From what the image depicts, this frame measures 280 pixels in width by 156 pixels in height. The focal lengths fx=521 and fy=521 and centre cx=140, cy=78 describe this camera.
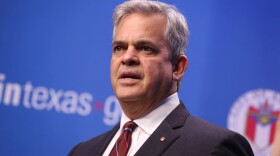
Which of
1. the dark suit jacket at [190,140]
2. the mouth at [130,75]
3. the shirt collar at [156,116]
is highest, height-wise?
the mouth at [130,75]

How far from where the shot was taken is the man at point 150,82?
2010 millimetres

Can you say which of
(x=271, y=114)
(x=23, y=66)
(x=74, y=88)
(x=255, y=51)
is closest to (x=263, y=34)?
(x=255, y=51)

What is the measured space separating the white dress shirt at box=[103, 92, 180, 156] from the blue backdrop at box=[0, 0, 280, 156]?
34.2 inches

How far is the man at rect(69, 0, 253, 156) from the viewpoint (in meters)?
2.01

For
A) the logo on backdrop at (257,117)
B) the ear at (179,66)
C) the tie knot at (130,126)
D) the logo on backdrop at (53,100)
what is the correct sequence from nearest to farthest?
the tie knot at (130,126) < the ear at (179,66) < the logo on backdrop at (53,100) < the logo on backdrop at (257,117)

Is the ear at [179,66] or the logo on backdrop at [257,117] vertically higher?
the ear at [179,66]

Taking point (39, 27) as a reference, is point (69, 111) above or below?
below

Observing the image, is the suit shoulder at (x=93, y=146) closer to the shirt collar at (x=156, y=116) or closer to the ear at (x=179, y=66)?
the shirt collar at (x=156, y=116)

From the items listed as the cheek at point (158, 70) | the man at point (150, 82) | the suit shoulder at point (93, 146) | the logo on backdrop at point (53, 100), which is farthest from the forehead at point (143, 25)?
the logo on backdrop at point (53, 100)

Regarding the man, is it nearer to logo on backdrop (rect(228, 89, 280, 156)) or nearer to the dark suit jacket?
the dark suit jacket

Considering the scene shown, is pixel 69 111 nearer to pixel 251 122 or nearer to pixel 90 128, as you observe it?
pixel 90 128

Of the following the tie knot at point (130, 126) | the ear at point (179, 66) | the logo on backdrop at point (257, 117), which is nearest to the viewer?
the tie knot at point (130, 126)

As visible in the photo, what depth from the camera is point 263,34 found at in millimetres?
3205

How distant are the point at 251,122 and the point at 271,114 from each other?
129mm
